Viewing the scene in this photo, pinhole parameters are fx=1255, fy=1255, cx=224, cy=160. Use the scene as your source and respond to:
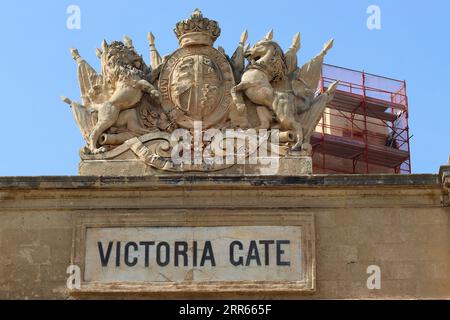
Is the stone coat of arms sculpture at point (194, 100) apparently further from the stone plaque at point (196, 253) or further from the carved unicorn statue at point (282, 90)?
the stone plaque at point (196, 253)

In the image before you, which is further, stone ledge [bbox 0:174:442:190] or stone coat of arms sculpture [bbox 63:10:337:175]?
stone coat of arms sculpture [bbox 63:10:337:175]

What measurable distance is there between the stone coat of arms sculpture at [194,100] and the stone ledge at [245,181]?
1.00 ft

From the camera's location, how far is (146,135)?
20.9 metres

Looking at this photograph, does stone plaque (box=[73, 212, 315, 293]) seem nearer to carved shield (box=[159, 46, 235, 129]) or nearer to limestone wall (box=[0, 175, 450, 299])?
limestone wall (box=[0, 175, 450, 299])

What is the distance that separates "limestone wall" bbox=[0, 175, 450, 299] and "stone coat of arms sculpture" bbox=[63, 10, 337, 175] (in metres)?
0.50

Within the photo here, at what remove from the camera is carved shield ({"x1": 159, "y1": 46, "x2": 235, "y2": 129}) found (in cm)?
2103

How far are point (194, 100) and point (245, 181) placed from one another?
1768mm

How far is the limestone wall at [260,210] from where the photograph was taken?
1991 cm

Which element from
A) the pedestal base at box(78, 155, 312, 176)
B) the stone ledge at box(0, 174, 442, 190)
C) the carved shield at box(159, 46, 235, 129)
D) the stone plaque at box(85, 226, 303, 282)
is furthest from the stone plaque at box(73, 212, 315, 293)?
the carved shield at box(159, 46, 235, 129)

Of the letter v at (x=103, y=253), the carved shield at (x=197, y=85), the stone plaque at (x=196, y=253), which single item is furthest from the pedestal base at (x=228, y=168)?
the letter v at (x=103, y=253)
